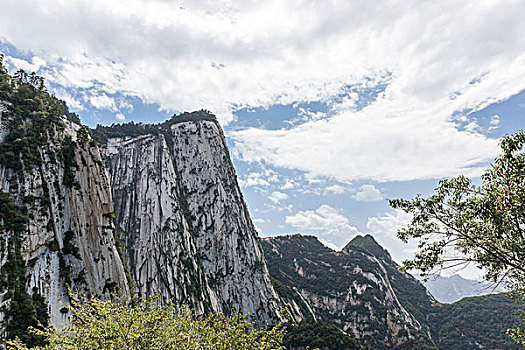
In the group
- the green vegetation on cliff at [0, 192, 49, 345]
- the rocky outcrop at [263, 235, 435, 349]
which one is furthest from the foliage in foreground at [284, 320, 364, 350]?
the green vegetation on cliff at [0, 192, 49, 345]

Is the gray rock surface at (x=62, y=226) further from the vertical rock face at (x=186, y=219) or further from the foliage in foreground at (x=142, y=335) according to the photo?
the foliage in foreground at (x=142, y=335)

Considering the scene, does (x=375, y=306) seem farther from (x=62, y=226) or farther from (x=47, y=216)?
(x=47, y=216)

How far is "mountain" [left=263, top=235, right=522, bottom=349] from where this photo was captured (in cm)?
11000

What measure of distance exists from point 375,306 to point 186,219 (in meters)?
91.4

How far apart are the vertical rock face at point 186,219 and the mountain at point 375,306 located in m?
24.0

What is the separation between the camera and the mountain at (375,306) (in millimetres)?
110000

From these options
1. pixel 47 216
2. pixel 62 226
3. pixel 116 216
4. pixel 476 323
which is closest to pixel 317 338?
pixel 116 216

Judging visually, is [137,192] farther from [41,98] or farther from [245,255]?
[245,255]

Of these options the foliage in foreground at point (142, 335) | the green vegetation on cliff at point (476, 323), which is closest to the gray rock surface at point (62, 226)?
the foliage in foreground at point (142, 335)

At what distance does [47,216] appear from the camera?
4947 cm

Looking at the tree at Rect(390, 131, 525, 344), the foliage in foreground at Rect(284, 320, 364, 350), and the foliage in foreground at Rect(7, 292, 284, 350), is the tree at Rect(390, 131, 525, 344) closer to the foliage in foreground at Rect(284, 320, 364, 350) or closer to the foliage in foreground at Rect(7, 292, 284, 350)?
the foliage in foreground at Rect(7, 292, 284, 350)

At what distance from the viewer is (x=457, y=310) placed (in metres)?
137

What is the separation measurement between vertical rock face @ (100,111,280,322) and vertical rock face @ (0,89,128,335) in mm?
24580

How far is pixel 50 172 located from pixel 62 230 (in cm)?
1204
